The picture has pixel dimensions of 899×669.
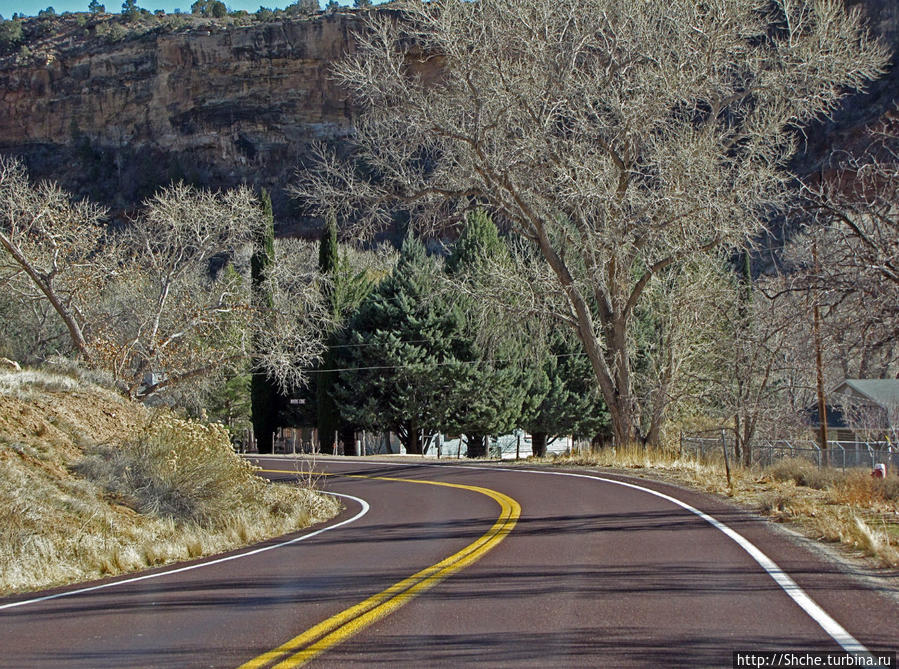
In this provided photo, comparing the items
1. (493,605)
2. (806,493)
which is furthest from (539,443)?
(493,605)

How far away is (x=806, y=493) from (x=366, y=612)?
1091 cm

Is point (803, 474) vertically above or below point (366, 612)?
above

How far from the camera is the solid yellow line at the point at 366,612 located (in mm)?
5871

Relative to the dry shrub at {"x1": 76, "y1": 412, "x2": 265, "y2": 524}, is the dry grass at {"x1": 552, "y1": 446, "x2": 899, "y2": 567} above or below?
below

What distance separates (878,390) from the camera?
1410 inches

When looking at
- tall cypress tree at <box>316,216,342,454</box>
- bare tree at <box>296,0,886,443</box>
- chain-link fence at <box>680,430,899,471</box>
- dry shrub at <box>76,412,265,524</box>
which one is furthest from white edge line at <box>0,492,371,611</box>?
tall cypress tree at <box>316,216,342,454</box>

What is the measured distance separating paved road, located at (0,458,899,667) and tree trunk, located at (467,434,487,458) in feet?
124

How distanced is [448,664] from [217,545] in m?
8.54

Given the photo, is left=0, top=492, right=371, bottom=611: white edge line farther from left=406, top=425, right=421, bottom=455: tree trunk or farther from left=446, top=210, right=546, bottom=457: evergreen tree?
left=406, top=425, right=421, bottom=455: tree trunk

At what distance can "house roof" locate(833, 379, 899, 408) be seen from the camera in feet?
113

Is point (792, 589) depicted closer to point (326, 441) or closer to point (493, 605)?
point (493, 605)

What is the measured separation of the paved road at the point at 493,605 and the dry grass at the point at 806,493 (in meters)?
0.69

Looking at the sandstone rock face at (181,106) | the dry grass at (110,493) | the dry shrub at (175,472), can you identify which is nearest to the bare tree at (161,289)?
the dry grass at (110,493)

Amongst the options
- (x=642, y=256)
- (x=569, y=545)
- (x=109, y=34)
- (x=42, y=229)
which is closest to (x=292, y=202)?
(x=109, y=34)
